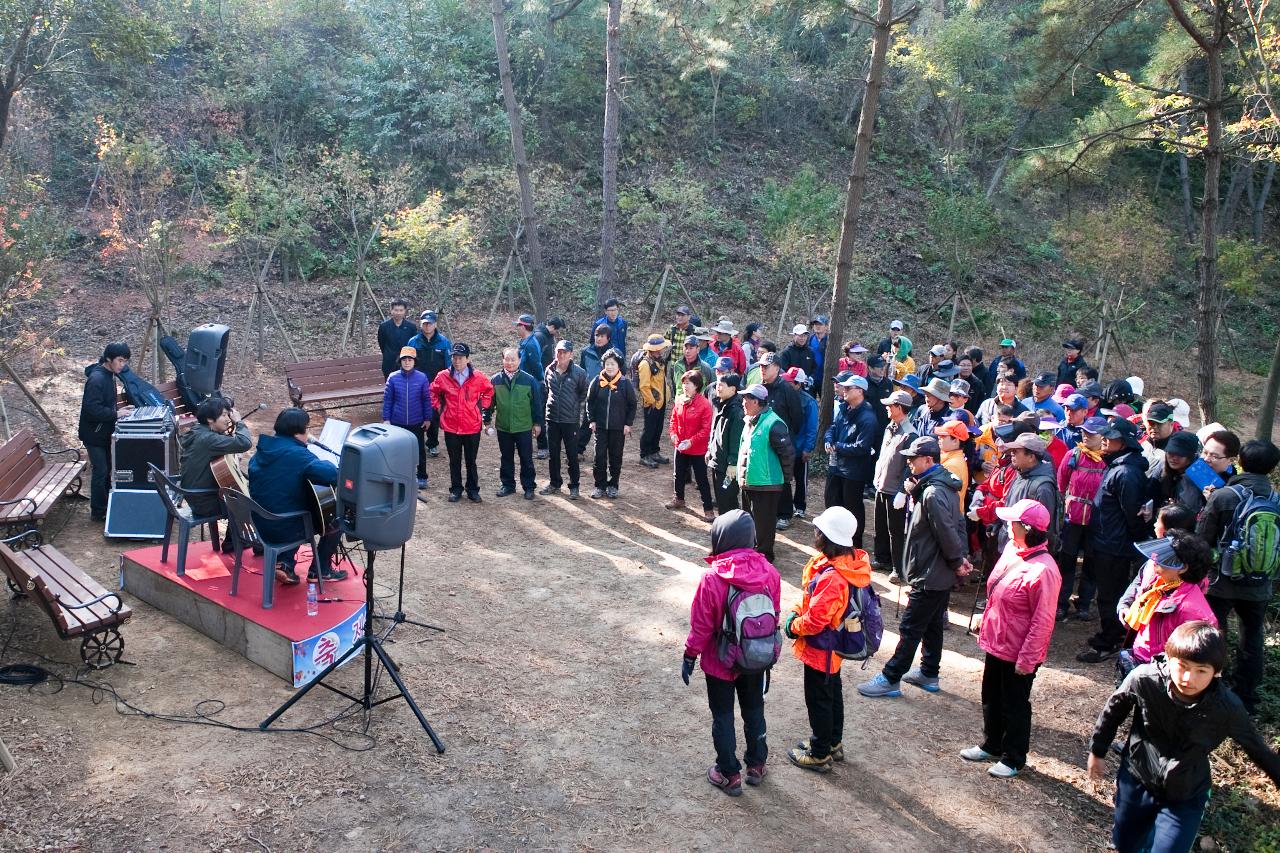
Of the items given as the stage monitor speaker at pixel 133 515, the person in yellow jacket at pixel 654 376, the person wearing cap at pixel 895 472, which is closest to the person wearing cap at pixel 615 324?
the person in yellow jacket at pixel 654 376

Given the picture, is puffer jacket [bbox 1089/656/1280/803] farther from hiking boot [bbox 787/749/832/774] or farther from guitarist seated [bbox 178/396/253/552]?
guitarist seated [bbox 178/396/253/552]

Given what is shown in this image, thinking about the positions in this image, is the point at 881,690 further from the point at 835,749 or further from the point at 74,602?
the point at 74,602

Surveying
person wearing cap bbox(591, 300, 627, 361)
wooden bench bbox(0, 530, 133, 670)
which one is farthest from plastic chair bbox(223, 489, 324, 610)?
person wearing cap bbox(591, 300, 627, 361)

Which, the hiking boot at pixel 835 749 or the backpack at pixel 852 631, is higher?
the backpack at pixel 852 631

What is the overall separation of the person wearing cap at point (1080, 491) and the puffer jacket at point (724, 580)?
3813mm

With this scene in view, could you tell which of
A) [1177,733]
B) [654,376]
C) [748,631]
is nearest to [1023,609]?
[1177,733]

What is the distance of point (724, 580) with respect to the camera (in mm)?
4941

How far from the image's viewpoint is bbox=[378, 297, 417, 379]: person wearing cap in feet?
41.4

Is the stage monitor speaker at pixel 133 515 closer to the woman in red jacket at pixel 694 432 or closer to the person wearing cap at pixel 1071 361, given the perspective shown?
the woman in red jacket at pixel 694 432

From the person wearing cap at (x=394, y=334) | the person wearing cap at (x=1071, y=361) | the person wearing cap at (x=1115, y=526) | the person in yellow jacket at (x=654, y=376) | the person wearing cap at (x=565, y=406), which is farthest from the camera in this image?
the person wearing cap at (x=394, y=334)

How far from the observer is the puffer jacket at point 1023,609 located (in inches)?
206

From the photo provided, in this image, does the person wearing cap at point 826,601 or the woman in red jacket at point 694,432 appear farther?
the woman in red jacket at point 694,432

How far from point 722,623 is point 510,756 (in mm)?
1696

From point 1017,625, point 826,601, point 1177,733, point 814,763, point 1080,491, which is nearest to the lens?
→ point 1177,733
